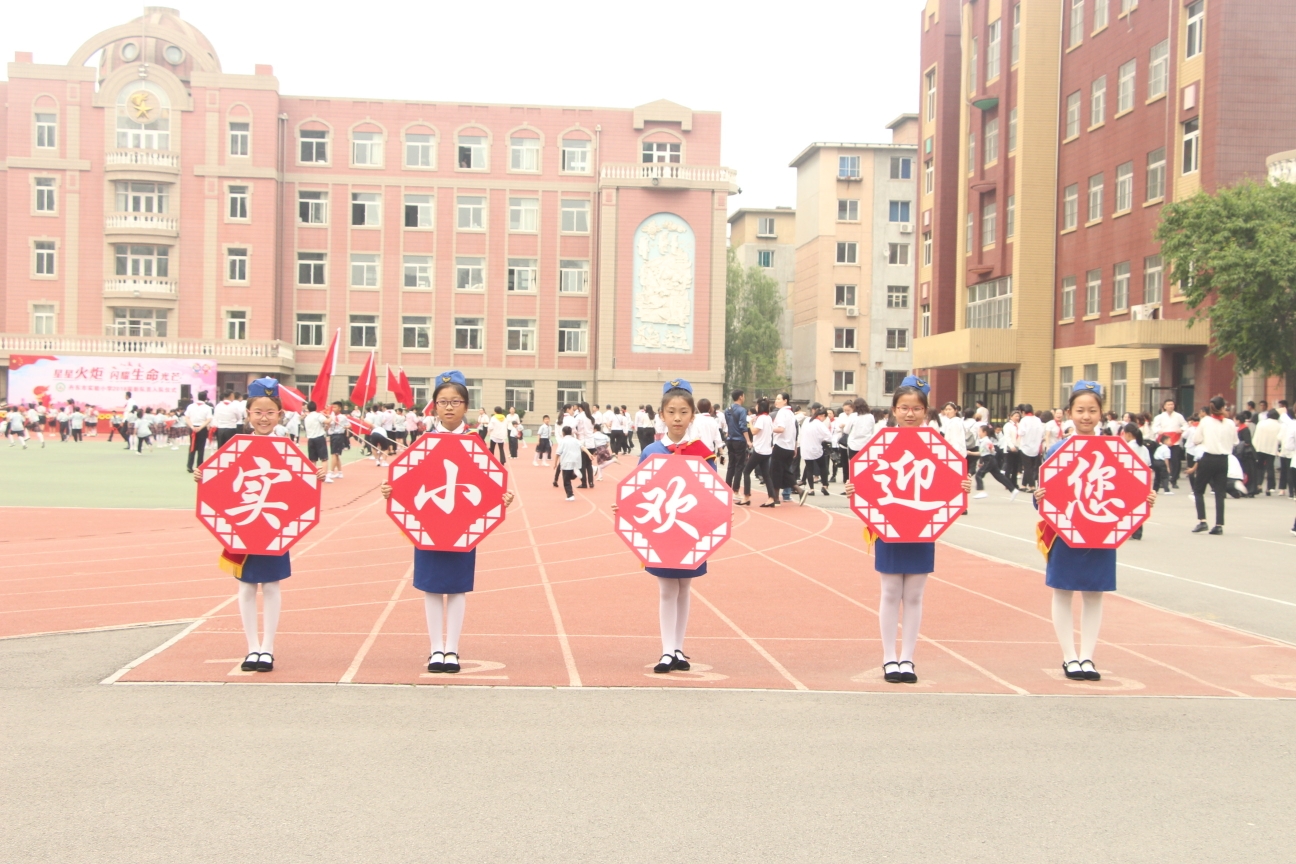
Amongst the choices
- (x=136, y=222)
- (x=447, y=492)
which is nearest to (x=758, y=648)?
(x=447, y=492)

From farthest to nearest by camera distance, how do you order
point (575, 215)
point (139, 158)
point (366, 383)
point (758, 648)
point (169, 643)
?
point (575, 215) < point (139, 158) < point (366, 383) < point (758, 648) < point (169, 643)

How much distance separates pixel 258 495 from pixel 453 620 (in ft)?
4.65

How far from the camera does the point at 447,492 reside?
7340mm

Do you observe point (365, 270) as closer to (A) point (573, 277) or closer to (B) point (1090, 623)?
(A) point (573, 277)

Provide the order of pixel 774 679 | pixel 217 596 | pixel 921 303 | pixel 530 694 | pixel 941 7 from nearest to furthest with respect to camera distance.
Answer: pixel 530 694
pixel 774 679
pixel 217 596
pixel 941 7
pixel 921 303

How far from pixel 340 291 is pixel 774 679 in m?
55.4

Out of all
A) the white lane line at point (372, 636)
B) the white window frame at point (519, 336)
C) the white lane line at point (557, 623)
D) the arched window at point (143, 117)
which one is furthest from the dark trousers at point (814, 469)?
the arched window at point (143, 117)

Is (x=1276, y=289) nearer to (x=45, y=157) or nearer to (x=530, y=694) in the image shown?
(x=530, y=694)

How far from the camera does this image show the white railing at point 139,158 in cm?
5656

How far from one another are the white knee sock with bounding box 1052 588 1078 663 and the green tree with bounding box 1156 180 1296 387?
74.6 ft

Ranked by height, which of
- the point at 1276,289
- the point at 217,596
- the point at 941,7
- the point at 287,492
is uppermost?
the point at 941,7

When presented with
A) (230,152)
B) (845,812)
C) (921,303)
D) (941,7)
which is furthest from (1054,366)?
(845,812)

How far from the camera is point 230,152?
189 feet

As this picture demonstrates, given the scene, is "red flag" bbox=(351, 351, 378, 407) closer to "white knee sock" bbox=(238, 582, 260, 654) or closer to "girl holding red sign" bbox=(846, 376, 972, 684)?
"white knee sock" bbox=(238, 582, 260, 654)
